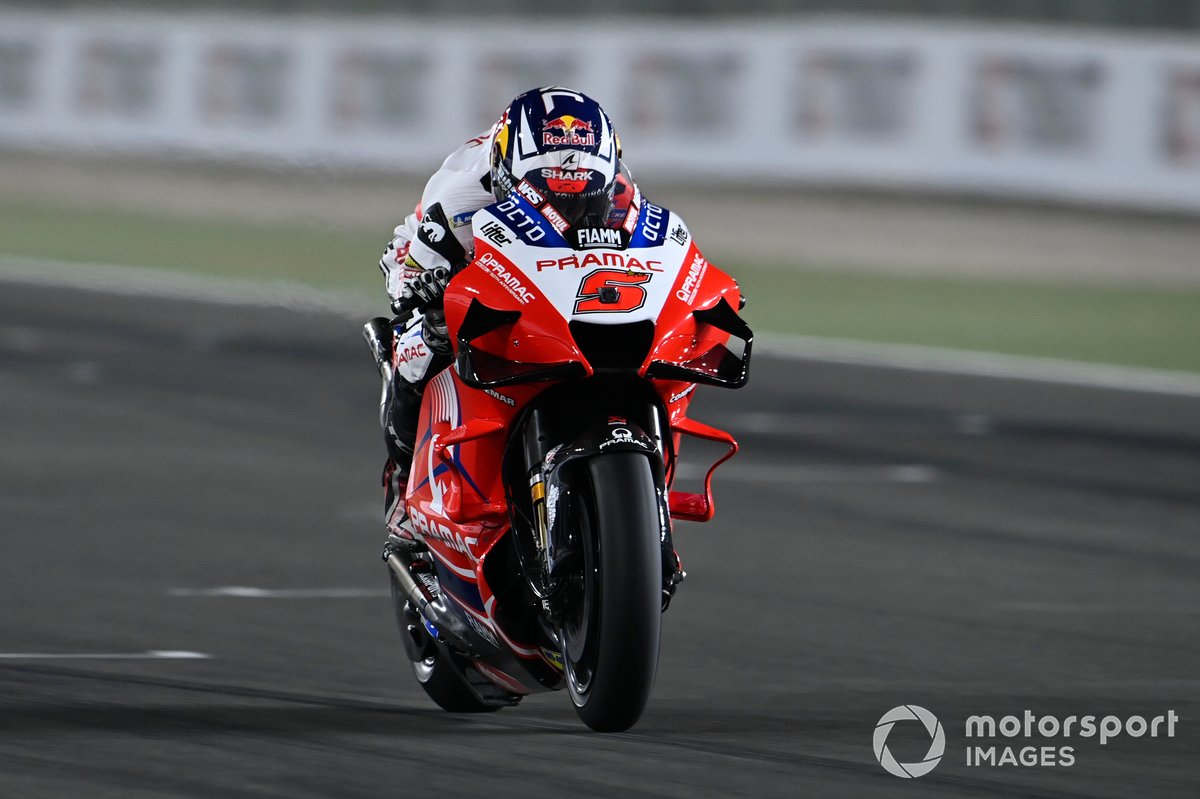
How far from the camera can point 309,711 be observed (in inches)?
257

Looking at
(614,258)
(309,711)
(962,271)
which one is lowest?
(962,271)

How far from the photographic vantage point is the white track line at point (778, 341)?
16562mm

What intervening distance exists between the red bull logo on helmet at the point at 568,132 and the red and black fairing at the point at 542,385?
20cm

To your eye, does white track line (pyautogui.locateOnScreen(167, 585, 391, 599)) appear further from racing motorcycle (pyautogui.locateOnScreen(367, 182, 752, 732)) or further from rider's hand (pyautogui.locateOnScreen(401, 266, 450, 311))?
rider's hand (pyautogui.locateOnScreen(401, 266, 450, 311))

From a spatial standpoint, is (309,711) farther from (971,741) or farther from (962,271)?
(962,271)

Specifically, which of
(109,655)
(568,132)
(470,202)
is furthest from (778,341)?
(568,132)

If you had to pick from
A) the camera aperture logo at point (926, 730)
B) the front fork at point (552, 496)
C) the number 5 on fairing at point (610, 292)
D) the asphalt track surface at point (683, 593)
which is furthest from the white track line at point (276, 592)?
the number 5 on fairing at point (610, 292)

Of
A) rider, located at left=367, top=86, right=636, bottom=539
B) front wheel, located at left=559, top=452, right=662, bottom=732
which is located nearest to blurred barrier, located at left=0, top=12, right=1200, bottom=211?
rider, located at left=367, top=86, right=636, bottom=539

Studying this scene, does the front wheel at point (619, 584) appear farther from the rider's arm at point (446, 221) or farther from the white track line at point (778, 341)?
the white track line at point (778, 341)

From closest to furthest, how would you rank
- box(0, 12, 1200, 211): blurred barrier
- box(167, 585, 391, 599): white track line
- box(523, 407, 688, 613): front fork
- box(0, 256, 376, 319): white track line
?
box(523, 407, 688, 613): front fork
box(167, 585, 391, 599): white track line
box(0, 256, 376, 319): white track line
box(0, 12, 1200, 211): blurred barrier

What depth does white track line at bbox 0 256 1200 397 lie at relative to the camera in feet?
54.3

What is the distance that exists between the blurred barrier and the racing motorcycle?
1612 centimetres

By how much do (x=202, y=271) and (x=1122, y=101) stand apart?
8.34 meters

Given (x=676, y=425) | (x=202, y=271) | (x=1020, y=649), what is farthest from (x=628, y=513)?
(x=202, y=271)
